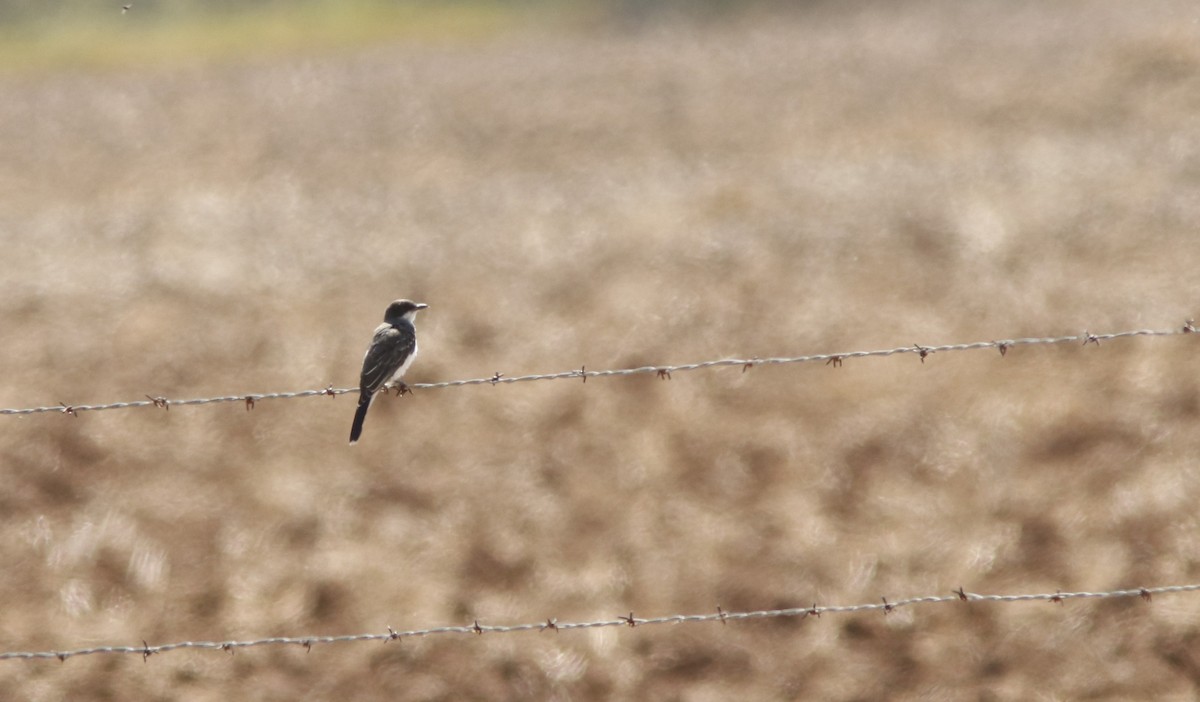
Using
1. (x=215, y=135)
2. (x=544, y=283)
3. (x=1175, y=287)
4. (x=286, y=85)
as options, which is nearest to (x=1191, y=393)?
(x=1175, y=287)

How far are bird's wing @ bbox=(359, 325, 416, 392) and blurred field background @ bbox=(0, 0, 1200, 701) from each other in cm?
498

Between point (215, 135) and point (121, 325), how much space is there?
14.5 meters

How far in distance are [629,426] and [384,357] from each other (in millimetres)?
7315

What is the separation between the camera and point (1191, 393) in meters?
17.0

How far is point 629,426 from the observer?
17.9 metres

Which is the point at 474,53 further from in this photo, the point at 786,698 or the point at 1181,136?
the point at 786,698

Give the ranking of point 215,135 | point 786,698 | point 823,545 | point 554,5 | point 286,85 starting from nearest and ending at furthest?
1. point 786,698
2. point 823,545
3. point 215,135
4. point 286,85
5. point 554,5

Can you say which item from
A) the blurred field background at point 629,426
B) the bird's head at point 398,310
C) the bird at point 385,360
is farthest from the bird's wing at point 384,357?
the blurred field background at point 629,426

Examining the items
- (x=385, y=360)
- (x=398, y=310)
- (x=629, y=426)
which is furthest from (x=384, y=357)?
(x=629, y=426)

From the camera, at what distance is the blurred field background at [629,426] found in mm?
14906

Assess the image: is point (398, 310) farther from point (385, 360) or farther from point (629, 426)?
point (629, 426)

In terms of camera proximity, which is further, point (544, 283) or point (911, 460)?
point (544, 283)

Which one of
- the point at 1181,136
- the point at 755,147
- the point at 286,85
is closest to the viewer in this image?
the point at 1181,136

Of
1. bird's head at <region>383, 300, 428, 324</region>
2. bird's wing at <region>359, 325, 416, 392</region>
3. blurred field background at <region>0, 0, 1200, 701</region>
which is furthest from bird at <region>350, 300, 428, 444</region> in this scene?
blurred field background at <region>0, 0, 1200, 701</region>
